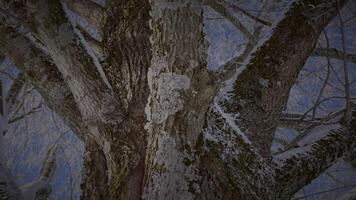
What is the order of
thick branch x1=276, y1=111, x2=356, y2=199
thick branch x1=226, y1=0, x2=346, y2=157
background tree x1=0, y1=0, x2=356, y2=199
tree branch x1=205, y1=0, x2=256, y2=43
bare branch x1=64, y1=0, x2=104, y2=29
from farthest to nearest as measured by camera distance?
tree branch x1=205, y1=0, x2=256, y2=43 < bare branch x1=64, y1=0, x2=104, y2=29 < thick branch x1=226, y1=0, x2=346, y2=157 < thick branch x1=276, y1=111, x2=356, y2=199 < background tree x1=0, y1=0, x2=356, y2=199

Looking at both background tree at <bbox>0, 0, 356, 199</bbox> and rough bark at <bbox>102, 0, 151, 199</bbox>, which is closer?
background tree at <bbox>0, 0, 356, 199</bbox>

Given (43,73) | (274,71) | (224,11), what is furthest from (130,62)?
(224,11)

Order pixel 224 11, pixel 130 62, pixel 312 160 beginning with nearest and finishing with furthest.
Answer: pixel 312 160 < pixel 130 62 < pixel 224 11

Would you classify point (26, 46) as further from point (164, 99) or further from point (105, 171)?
point (164, 99)

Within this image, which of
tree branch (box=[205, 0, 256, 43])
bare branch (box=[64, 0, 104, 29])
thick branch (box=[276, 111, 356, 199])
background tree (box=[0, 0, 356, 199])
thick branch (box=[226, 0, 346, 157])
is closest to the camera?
background tree (box=[0, 0, 356, 199])

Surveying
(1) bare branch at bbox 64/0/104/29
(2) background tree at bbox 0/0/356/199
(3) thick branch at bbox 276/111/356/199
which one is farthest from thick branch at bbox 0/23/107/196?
(3) thick branch at bbox 276/111/356/199

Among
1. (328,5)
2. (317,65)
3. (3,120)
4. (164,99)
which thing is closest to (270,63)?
(328,5)

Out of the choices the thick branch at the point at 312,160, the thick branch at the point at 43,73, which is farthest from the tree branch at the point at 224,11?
the thick branch at the point at 43,73

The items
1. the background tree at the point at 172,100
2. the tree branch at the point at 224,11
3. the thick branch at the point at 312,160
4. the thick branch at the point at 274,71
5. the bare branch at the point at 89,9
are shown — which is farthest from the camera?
the tree branch at the point at 224,11

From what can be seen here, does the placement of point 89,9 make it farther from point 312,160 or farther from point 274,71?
point 312,160

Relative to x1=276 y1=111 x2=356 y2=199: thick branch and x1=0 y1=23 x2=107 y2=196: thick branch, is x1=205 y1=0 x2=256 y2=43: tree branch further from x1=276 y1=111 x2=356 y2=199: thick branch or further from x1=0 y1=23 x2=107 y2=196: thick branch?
x1=0 y1=23 x2=107 y2=196: thick branch

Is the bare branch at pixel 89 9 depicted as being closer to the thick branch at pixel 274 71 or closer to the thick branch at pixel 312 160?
the thick branch at pixel 274 71

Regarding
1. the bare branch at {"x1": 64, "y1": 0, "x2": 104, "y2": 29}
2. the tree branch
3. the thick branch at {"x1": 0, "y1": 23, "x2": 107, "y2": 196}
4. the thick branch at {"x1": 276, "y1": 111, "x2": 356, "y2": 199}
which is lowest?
the thick branch at {"x1": 276, "y1": 111, "x2": 356, "y2": 199}

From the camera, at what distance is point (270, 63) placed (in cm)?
159
